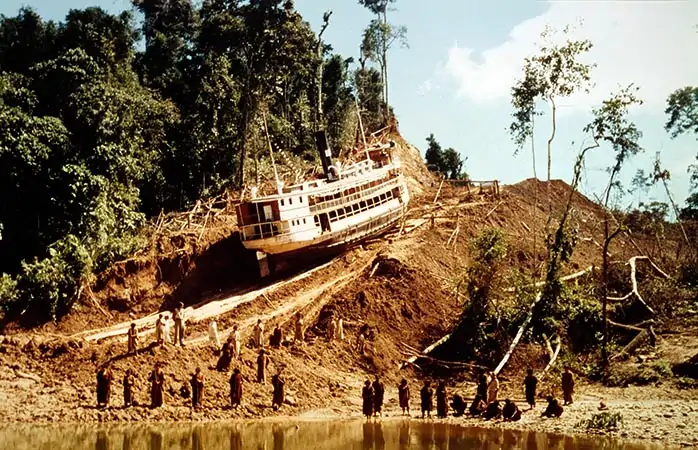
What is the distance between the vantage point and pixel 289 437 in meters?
17.6

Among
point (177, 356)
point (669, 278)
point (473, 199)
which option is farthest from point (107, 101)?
A: point (669, 278)

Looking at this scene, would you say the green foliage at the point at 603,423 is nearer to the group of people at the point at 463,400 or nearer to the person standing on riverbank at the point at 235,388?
the group of people at the point at 463,400

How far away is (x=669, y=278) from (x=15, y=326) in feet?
86.5

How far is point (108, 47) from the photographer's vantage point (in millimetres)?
35844

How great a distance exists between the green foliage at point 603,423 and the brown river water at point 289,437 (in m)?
0.70

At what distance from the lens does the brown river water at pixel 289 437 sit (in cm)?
1645

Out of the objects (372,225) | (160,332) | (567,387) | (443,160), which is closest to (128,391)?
(160,332)

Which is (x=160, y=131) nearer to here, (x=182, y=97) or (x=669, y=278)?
(x=182, y=97)

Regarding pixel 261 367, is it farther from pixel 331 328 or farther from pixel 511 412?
pixel 511 412

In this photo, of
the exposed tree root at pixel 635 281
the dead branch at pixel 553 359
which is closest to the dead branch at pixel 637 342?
the exposed tree root at pixel 635 281

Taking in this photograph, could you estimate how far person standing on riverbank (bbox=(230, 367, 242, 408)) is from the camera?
20219 millimetres

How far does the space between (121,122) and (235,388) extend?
677 inches

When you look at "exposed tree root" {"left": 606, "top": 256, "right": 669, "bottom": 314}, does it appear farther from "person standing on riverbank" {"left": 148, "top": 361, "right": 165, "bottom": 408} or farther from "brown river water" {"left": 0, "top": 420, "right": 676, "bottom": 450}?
"person standing on riverbank" {"left": 148, "top": 361, "right": 165, "bottom": 408}

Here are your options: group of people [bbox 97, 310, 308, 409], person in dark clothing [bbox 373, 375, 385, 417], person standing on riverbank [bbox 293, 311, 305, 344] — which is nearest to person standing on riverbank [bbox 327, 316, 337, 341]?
person standing on riverbank [bbox 293, 311, 305, 344]
